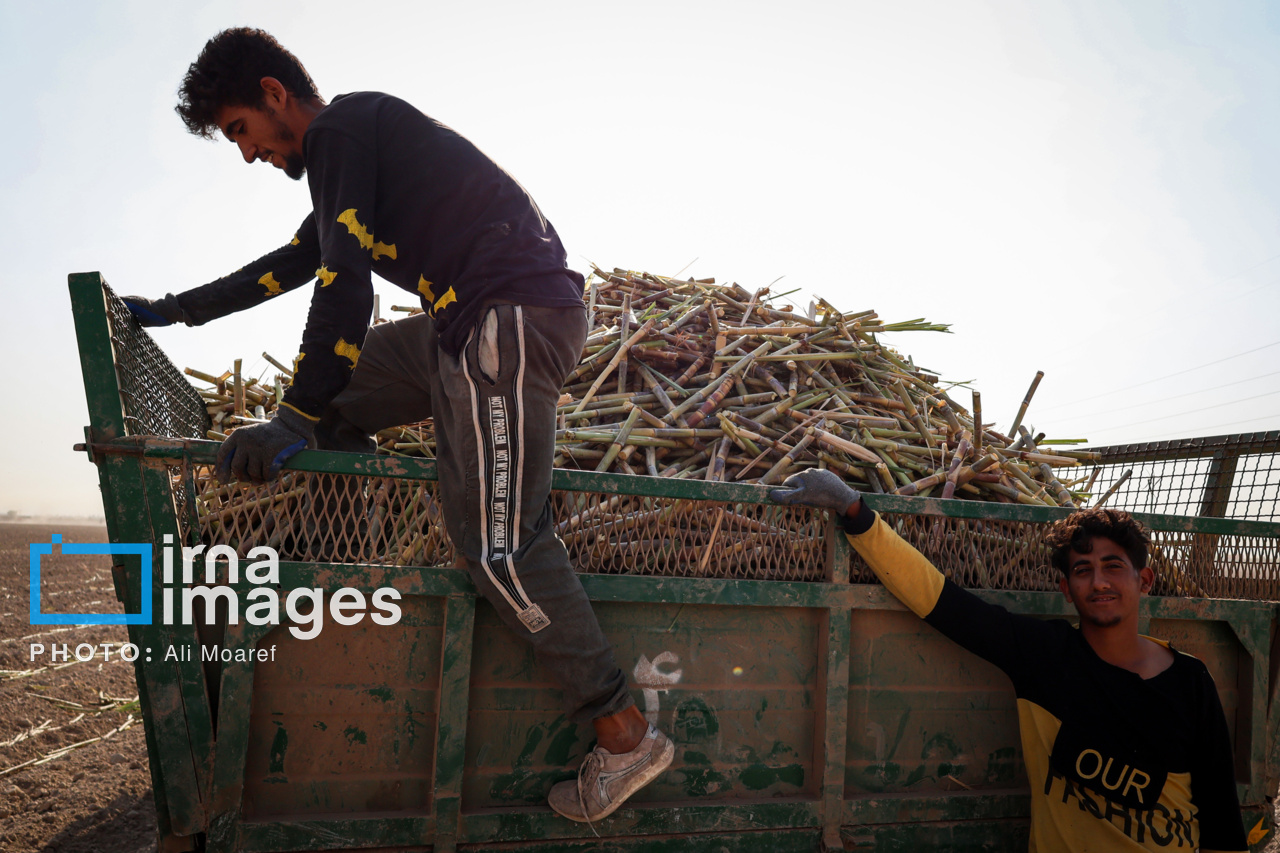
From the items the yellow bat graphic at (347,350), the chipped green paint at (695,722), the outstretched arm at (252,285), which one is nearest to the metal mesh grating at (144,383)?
the outstretched arm at (252,285)

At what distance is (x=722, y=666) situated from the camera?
2.22 meters

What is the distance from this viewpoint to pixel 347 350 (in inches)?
79.0

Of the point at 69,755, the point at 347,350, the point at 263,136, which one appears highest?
the point at 263,136

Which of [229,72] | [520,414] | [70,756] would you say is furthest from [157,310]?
[70,756]

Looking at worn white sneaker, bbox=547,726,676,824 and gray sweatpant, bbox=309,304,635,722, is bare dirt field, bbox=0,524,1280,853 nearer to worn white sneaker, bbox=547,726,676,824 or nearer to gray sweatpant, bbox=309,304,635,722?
worn white sneaker, bbox=547,726,676,824

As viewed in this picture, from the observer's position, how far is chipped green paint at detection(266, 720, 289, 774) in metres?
1.92

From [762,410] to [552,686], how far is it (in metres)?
1.58

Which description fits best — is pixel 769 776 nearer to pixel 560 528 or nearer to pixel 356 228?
pixel 560 528

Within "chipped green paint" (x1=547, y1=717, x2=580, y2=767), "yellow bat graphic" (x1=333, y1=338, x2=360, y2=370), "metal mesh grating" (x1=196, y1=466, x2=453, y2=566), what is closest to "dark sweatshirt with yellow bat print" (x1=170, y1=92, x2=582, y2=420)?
"yellow bat graphic" (x1=333, y1=338, x2=360, y2=370)

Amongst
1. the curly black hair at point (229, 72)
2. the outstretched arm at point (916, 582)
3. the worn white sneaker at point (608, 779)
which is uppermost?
the curly black hair at point (229, 72)

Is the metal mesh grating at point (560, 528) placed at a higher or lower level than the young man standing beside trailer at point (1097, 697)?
higher

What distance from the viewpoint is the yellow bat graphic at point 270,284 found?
2.61 m

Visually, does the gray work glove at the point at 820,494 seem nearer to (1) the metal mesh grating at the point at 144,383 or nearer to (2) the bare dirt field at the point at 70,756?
(1) the metal mesh grating at the point at 144,383

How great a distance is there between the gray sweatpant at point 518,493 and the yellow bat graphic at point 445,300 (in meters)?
0.12
